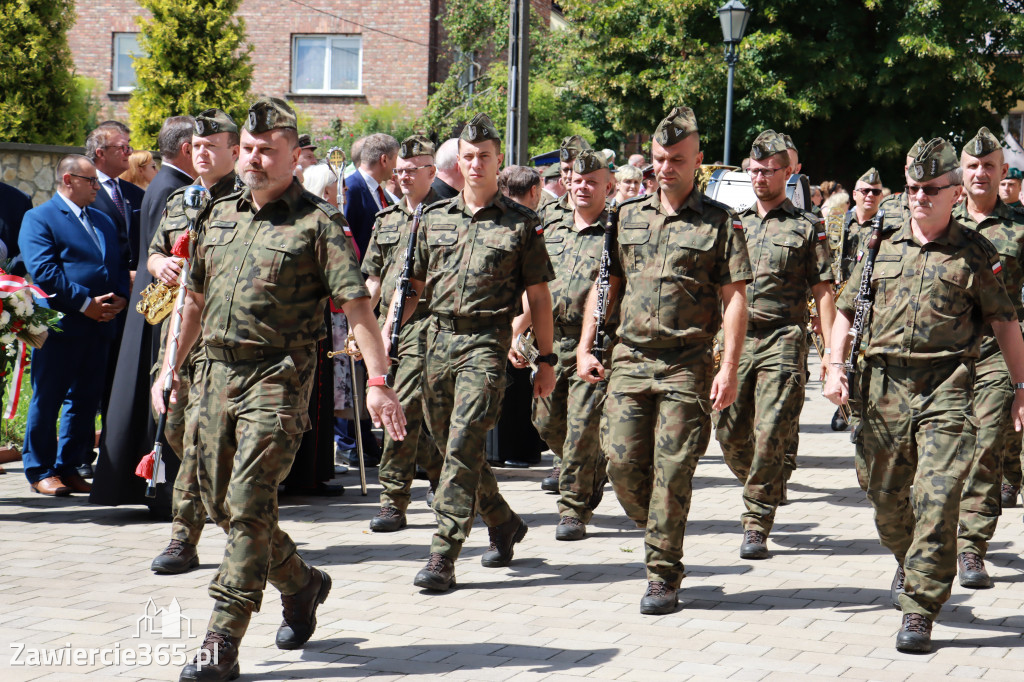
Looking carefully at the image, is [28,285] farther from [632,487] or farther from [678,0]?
[678,0]

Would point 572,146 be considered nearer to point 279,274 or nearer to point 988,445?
point 988,445

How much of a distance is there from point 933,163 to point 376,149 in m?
5.09

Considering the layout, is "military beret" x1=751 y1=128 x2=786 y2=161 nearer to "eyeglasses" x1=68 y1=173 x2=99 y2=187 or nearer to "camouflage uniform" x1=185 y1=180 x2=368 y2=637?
"camouflage uniform" x1=185 y1=180 x2=368 y2=637

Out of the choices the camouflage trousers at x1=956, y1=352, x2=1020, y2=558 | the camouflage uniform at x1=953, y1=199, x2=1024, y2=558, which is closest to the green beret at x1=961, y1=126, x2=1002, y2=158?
the camouflage uniform at x1=953, y1=199, x2=1024, y2=558

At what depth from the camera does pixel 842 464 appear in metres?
11.7

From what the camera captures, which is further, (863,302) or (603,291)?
(603,291)

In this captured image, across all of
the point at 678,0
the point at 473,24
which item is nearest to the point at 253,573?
the point at 678,0

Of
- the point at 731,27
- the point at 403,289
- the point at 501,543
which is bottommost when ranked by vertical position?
the point at 501,543

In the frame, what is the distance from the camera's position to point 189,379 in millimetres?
7156

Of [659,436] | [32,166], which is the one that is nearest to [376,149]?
[659,436]

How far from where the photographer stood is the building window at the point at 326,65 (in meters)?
30.8

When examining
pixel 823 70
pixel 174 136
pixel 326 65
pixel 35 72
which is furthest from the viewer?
pixel 326 65

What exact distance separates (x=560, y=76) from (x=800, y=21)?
6150 millimetres

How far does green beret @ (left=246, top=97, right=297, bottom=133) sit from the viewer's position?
542cm
